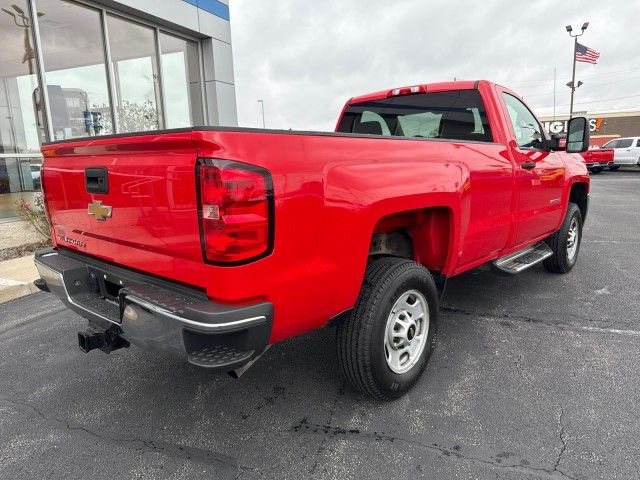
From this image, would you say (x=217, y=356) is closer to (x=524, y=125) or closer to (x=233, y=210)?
(x=233, y=210)

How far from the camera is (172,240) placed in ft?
6.49

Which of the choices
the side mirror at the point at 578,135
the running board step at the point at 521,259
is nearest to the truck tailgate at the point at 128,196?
the running board step at the point at 521,259

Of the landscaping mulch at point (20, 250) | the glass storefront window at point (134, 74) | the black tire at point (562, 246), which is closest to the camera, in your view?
the black tire at point (562, 246)

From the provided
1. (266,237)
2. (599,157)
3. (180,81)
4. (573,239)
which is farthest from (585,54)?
(266,237)

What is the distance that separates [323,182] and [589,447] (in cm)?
184

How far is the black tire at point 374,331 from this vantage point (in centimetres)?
239

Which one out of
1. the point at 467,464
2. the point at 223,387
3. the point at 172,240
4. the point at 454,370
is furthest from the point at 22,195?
the point at 467,464

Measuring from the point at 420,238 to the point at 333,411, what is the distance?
1.24 meters

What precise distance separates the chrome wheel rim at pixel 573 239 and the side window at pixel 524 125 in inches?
56.1

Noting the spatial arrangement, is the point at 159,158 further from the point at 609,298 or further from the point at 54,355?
the point at 609,298

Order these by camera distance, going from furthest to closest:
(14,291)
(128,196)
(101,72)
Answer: (101,72) < (14,291) < (128,196)

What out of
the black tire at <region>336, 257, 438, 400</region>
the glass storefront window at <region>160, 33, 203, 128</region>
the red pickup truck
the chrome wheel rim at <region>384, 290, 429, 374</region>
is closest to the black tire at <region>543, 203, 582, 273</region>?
the red pickup truck

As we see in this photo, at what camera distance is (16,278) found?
5.23m

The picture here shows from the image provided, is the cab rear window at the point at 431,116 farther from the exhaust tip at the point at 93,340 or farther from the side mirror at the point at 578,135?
the exhaust tip at the point at 93,340
